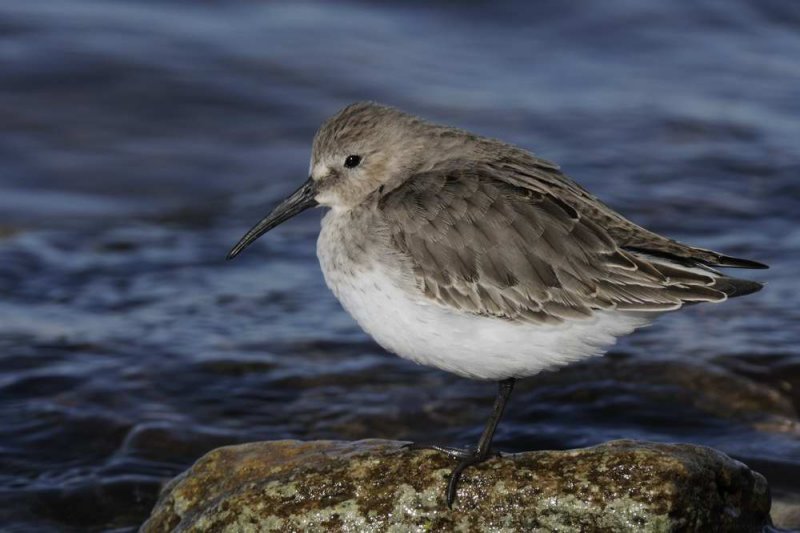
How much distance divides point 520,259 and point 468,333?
1.41 feet

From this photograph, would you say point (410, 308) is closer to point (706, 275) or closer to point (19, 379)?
point (706, 275)

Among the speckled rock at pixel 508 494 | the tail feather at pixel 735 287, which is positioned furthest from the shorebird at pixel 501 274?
the speckled rock at pixel 508 494

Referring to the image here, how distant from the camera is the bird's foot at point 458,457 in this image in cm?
534

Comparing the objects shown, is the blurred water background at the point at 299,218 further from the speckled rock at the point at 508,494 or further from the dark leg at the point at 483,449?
the dark leg at the point at 483,449

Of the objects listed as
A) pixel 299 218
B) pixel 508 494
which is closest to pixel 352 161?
pixel 508 494

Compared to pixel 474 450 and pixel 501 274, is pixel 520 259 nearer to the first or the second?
pixel 501 274

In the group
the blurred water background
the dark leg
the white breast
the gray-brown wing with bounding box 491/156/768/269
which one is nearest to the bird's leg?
the dark leg

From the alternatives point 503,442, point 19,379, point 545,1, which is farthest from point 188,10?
point 503,442

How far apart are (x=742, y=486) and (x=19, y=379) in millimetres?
5040

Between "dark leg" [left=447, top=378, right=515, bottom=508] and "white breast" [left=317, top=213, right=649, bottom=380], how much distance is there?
316 mm

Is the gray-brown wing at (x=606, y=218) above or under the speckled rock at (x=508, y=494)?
above

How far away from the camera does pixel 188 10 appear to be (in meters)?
15.5

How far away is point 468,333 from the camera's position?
550 centimetres

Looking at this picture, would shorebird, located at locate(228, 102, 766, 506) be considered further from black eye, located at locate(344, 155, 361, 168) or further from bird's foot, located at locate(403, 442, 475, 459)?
black eye, located at locate(344, 155, 361, 168)
